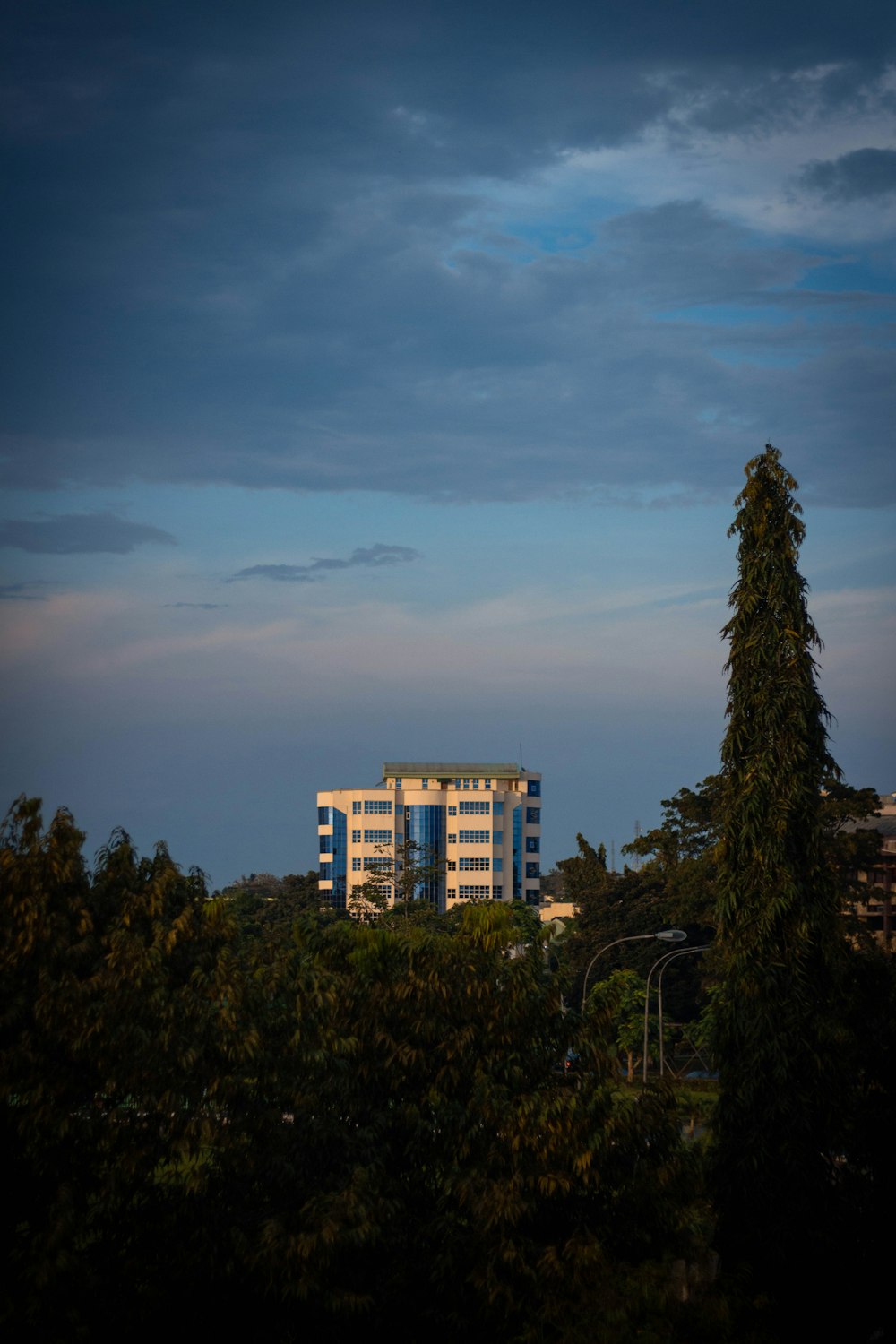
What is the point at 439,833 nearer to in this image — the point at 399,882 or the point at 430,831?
the point at 430,831

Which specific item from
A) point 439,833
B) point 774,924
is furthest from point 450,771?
point 774,924

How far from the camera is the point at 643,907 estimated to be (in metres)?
76.0

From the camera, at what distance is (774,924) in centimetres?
1950

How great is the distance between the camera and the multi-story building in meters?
120

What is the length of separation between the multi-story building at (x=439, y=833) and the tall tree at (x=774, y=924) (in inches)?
3861

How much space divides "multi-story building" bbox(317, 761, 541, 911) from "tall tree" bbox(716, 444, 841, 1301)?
98.1m

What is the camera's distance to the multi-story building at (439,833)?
119625 millimetres

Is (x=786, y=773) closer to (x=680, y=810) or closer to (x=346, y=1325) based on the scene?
(x=346, y=1325)

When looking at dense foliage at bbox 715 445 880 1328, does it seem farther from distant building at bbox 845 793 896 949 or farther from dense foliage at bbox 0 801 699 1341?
distant building at bbox 845 793 896 949

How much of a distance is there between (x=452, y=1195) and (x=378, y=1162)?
109cm

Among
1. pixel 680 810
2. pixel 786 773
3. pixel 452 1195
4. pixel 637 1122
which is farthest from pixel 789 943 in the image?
pixel 680 810

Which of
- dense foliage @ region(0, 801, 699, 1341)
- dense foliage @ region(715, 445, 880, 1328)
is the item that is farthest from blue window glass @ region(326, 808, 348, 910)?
dense foliage @ region(0, 801, 699, 1341)

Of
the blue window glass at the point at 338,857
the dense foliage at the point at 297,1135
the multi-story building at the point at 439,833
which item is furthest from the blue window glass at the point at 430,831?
the dense foliage at the point at 297,1135

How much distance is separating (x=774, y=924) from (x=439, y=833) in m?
103
